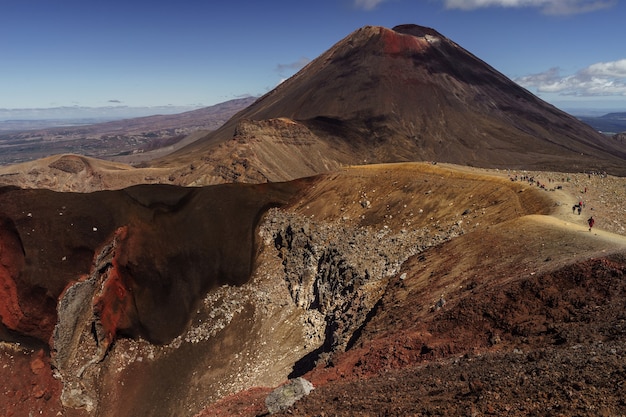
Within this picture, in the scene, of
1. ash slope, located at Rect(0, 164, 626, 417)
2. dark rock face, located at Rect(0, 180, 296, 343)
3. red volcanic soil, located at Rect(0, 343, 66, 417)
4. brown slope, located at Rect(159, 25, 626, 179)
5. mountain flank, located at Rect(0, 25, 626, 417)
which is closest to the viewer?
mountain flank, located at Rect(0, 25, 626, 417)

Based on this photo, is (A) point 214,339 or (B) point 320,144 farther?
(B) point 320,144

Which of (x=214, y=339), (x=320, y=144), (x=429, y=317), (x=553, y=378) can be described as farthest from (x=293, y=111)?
(x=553, y=378)

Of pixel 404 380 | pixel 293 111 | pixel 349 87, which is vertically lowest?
pixel 404 380

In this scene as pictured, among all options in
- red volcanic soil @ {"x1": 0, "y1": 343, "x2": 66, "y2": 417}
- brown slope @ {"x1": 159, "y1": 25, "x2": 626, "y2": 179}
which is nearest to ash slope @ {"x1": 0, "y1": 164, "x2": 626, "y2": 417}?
red volcanic soil @ {"x1": 0, "y1": 343, "x2": 66, "y2": 417}

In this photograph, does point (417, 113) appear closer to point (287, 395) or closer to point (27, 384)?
point (27, 384)

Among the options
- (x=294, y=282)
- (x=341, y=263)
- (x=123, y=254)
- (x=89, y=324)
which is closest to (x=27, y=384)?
(x=89, y=324)

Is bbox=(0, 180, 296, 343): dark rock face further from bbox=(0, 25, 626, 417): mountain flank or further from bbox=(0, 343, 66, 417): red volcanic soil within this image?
bbox=(0, 343, 66, 417): red volcanic soil

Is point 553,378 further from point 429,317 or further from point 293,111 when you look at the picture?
point 293,111
